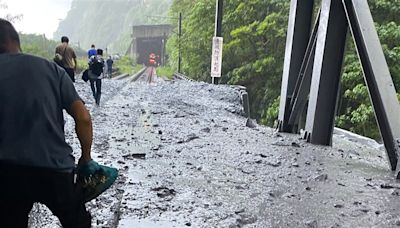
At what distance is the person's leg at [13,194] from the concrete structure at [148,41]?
6131 cm

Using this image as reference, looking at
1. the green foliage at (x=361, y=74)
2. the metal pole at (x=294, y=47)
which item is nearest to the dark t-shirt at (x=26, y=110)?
the metal pole at (x=294, y=47)

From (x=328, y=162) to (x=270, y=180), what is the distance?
4.38 ft

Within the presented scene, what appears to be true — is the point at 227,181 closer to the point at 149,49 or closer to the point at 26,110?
the point at 26,110

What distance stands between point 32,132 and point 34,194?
31 centimetres

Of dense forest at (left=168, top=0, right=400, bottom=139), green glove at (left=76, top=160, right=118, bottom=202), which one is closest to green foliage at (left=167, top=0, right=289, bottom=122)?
dense forest at (left=168, top=0, right=400, bottom=139)

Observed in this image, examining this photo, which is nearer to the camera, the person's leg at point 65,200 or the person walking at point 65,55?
the person's leg at point 65,200

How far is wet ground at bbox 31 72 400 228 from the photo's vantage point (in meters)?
3.04

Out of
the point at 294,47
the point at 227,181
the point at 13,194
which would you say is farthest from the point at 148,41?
the point at 13,194

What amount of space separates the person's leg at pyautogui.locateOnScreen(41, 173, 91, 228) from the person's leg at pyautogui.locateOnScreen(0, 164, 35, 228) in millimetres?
84

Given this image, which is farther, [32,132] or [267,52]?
[267,52]

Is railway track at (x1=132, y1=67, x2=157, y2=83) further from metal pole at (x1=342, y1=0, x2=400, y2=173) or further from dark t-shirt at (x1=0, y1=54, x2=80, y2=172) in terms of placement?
dark t-shirt at (x1=0, y1=54, x2=80, y2=172)

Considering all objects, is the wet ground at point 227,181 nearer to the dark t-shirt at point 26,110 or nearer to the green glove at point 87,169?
the green glove at point 87,169

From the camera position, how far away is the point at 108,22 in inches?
4299

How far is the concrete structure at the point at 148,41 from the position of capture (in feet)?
208
